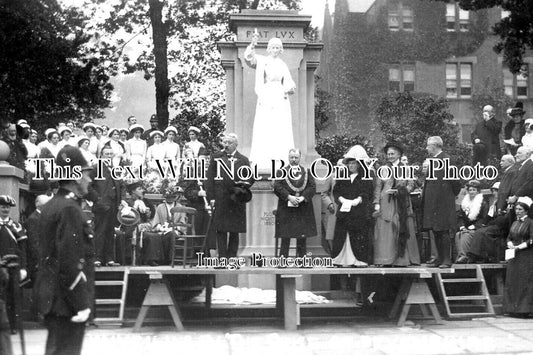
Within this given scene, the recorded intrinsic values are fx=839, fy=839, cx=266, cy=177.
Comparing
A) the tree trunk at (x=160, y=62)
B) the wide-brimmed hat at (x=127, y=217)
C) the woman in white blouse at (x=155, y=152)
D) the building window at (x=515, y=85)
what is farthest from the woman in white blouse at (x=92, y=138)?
the building window at (x=515, y=85)

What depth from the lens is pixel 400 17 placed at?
40.7 m

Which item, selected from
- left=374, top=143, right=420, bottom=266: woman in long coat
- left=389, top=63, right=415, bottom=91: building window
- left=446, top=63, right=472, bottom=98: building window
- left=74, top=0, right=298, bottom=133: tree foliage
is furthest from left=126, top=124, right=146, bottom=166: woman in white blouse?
left=446, top=63, right=472, bottom=98: building window

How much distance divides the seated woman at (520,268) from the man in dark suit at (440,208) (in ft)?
2.99

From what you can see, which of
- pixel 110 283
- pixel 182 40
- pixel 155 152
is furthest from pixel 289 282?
pixel 182 40

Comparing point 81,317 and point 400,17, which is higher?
point 400,17

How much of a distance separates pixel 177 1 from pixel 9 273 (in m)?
18.1

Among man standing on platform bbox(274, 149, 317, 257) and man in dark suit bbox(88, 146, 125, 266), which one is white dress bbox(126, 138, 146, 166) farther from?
man standing on platform bbox(274, 149, 317, 257)

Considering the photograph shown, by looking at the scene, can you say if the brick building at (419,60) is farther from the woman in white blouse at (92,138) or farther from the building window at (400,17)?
the woman in white blouse at (92,138)

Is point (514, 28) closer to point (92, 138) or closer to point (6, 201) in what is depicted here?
point (92, 138)

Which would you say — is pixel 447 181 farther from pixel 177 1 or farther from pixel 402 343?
pixel 177 1

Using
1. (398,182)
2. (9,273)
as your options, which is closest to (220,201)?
(398,182)

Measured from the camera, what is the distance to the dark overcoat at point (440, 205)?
12.2 meters

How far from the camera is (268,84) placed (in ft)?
48.1

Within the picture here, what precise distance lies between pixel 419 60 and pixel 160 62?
18508 millimetres
